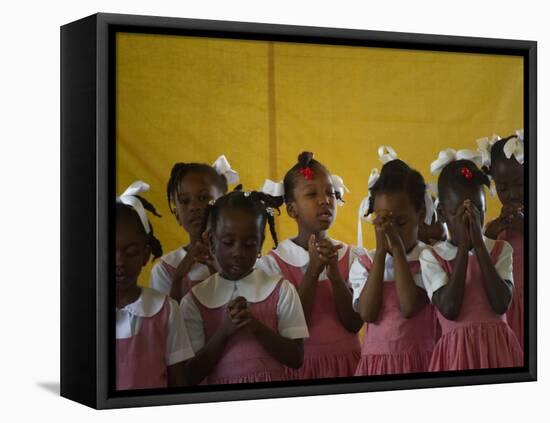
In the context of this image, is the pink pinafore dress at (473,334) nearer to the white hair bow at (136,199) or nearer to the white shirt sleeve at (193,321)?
the white shirt sleeve at (193,321)

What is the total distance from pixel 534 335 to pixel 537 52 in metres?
1.29

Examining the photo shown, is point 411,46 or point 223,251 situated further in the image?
point 411,46

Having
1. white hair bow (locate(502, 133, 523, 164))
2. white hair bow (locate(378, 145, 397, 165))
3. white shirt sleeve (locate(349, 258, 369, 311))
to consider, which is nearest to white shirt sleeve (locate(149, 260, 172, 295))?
white shirt sleeve (locate(349, 258, 369, 311))

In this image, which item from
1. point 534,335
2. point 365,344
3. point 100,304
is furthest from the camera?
point 534,335

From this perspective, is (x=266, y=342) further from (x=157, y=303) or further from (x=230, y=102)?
(x=230, y=102)

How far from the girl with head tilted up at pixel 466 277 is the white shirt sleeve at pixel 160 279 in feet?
3.88

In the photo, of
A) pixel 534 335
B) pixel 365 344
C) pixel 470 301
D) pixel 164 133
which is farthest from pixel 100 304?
pixel 534 335

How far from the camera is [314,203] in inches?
229

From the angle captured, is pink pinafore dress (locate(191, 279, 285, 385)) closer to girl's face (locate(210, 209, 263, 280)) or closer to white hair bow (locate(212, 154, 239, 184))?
girl's face (locate(210, 209, 263, 280))

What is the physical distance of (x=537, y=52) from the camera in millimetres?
6375

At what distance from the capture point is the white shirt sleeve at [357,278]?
5902 mm

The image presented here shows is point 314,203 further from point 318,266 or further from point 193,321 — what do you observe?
point 193,321

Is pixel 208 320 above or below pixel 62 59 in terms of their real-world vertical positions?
below

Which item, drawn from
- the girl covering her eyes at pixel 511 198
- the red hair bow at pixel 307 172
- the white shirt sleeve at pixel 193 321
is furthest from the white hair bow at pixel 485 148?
the white shirt sleeve at pixel 193 321
